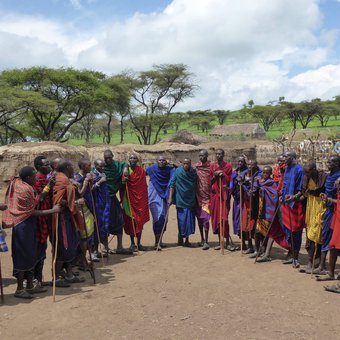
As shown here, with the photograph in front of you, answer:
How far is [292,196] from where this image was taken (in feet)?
20.1

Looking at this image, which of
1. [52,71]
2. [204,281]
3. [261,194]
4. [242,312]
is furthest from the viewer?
[52,71]

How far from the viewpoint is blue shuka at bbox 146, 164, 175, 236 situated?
7.85 metres

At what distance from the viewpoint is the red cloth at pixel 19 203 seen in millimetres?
4895

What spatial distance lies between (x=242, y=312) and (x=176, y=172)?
3767 mm

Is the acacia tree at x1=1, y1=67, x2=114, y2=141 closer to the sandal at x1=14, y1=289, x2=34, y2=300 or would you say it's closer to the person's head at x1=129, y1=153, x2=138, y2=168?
the person's head at x1=129, y1=153, x2=138, y2=168

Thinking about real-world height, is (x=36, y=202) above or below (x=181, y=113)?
below

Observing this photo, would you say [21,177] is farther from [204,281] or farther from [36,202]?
[204,281]

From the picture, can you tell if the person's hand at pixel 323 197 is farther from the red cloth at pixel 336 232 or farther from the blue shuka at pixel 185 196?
the blue shuka at pixel 185 196

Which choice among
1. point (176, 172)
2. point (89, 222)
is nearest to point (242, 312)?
point (89, 222)

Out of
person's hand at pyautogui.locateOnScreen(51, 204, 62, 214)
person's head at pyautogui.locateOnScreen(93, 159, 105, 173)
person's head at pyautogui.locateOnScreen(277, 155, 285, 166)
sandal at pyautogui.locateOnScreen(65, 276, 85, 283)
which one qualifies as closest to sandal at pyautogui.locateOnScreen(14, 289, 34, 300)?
sandal at pyautogui.locateOnScreen(65, 276, 85, 283)

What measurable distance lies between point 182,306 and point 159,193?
3.52 meters

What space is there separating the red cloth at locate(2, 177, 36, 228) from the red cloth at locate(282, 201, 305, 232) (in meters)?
3.86

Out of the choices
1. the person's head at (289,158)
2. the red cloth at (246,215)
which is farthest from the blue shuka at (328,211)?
the red cloth at (246,215)

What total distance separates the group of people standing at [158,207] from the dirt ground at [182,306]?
42 centimetres
